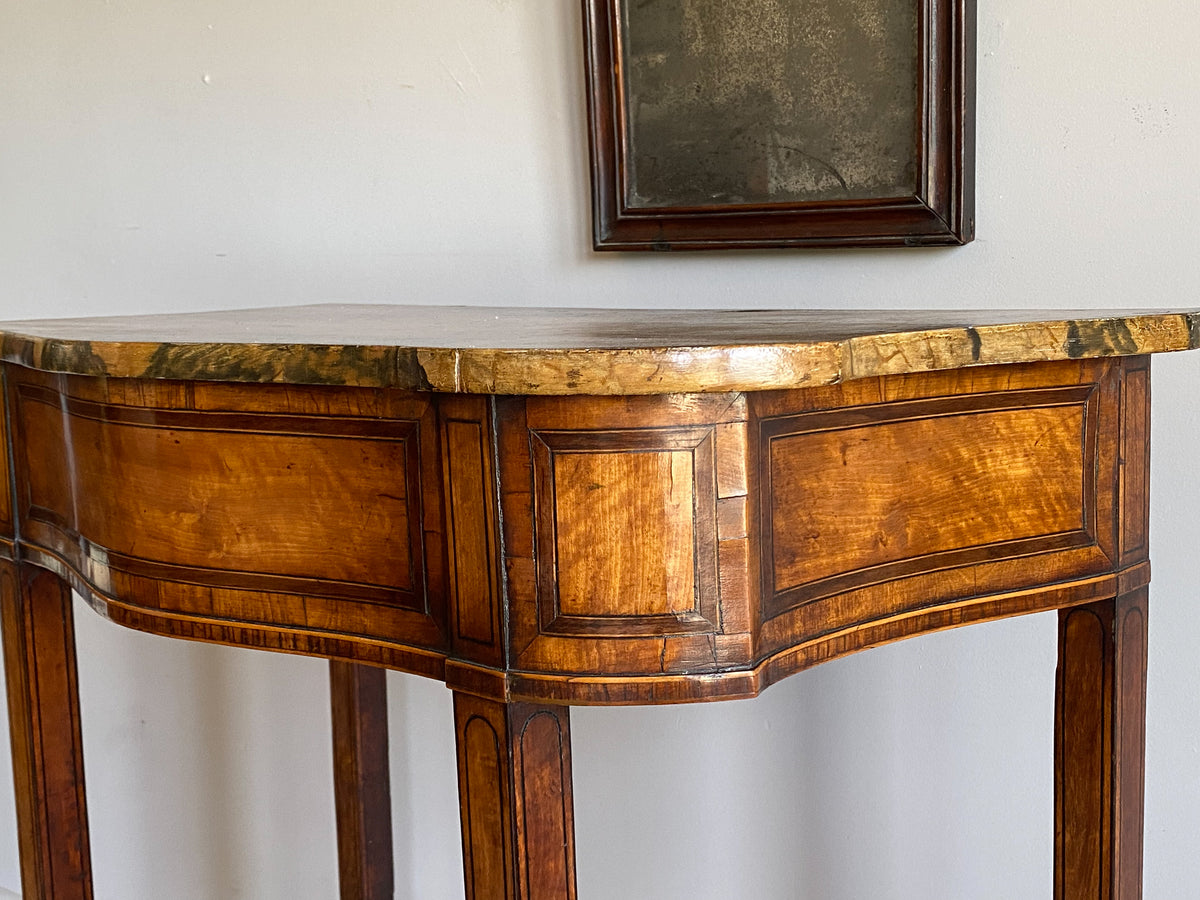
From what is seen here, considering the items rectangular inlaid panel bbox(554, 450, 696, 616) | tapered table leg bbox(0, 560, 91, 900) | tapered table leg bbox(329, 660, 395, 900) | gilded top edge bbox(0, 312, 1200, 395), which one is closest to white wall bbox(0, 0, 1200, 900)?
tapered table leg bbox(329, 660, 395, 900)

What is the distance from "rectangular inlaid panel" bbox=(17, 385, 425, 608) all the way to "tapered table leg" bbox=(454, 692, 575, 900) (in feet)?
0.32

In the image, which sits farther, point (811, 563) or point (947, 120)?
point (947, 120)

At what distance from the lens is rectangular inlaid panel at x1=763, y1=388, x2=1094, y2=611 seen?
0.87 m

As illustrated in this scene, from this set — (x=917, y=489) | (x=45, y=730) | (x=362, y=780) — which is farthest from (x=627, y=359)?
(x=362, y=780)

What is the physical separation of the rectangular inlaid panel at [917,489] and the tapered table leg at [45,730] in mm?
736

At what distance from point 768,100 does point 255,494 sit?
28.5 inches

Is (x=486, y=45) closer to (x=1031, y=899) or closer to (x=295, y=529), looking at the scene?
(x=295, y=529)

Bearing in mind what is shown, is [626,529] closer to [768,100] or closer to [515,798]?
[515,798]

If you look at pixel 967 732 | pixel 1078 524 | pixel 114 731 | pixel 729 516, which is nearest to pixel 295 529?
pixel 729 516

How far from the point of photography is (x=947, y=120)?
4.33 ft

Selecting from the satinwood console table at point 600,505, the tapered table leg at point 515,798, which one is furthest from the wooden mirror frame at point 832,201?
the tapered table leg at point 515,798

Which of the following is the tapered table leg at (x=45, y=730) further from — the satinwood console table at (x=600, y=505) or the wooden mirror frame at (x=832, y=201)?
the wooden mirror frame at (x=832, y=201)

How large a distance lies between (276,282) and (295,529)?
979mm

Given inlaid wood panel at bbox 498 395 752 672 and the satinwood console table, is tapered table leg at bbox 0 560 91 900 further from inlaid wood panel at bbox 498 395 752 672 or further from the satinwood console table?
inlaid wood panel at bbox 498 395 752 672
